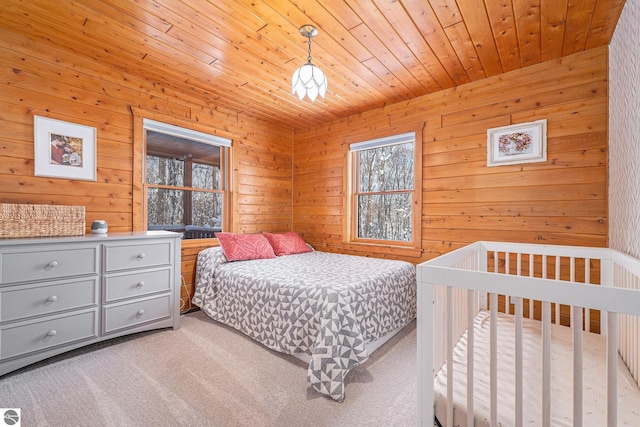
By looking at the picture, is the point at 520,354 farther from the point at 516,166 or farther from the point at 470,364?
the point at 516,166

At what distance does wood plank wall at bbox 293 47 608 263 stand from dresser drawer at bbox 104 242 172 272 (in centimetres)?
209

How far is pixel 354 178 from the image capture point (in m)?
3.73

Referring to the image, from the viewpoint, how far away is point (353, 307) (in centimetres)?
196

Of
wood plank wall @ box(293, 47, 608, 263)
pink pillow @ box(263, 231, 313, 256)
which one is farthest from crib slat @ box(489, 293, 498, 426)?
pink pillow @ box(263, 231, 313, 256)

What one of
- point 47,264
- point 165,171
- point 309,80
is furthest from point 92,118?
point 309,80

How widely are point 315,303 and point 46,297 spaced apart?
177 cm

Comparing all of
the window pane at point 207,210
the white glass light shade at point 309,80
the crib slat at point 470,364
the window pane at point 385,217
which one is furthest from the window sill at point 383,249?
the crib slat at point 470,364

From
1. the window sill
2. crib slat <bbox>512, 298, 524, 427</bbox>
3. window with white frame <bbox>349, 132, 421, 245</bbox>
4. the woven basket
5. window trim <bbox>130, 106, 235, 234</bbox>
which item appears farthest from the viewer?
window with white frame <bbox>349, 132, 421, 245</bbox>

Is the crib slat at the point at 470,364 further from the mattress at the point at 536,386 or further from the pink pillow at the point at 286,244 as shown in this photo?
the pink pillow at the point at 286,244

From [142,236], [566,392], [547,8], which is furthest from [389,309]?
[547,8]

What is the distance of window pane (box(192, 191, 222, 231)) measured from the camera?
3369 mm
